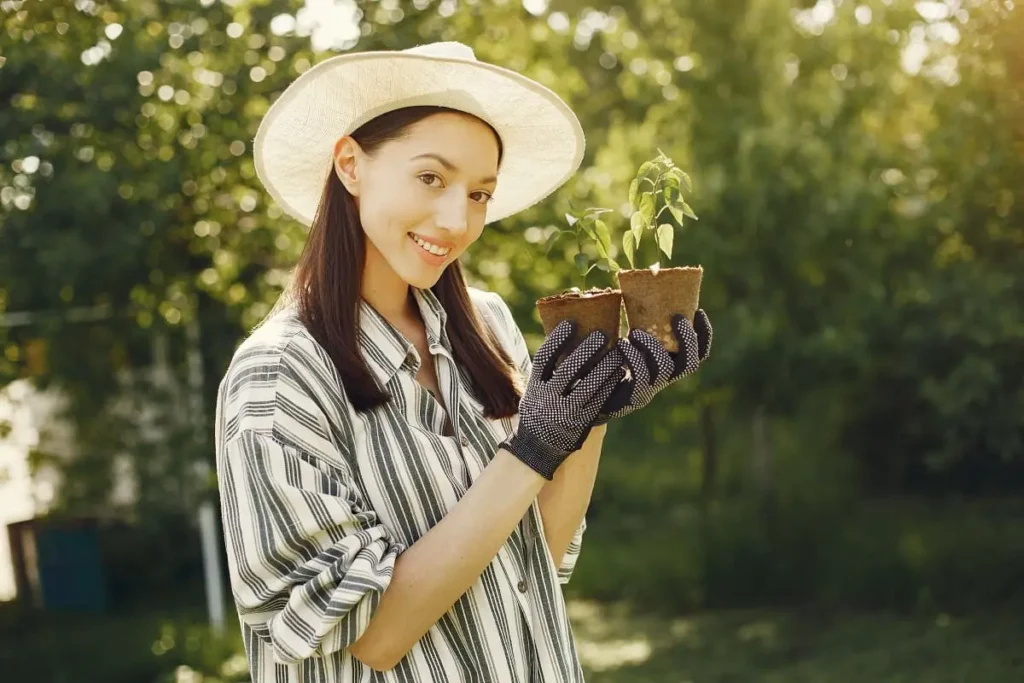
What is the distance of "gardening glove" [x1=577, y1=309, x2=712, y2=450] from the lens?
1711 mm

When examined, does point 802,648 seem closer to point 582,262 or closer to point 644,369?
point 582,262

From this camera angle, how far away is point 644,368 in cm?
171

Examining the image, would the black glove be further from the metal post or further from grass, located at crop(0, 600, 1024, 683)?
the metal post

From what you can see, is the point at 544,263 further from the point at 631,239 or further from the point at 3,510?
the point at 631,239

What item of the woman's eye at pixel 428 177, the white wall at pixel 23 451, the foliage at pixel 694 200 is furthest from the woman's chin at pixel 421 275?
the white wall at pixel 23 451

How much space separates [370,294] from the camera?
6.21ft

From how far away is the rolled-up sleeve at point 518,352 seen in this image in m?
2.09

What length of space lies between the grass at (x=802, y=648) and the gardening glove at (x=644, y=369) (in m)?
5.35

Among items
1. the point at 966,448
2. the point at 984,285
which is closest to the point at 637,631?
the point at 966,448

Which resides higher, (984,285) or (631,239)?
(984,285)

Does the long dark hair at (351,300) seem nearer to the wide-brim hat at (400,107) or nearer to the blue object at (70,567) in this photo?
the wide-brim hat at (400,107)

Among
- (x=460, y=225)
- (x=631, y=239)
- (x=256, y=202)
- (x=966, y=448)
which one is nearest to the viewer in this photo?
(x=460, y=225)

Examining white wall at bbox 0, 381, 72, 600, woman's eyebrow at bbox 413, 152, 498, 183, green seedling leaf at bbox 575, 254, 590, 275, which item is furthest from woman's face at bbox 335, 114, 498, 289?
white wall at bbox 0, 381, 72, 600

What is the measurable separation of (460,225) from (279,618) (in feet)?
2.15
